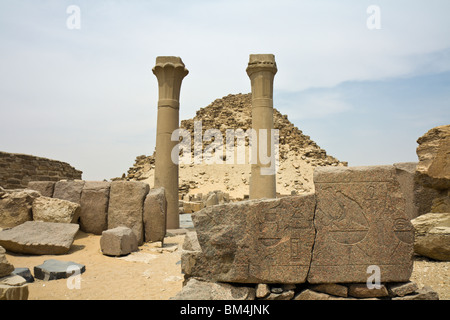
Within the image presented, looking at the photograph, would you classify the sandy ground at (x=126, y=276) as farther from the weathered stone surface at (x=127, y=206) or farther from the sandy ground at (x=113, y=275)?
the weathered stone surface at (x=127, y=206)

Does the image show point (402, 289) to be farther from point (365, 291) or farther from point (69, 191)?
point (69, 191)

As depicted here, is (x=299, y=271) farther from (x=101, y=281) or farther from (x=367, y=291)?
(x=101, y=281)

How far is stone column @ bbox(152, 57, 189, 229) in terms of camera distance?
33.9 ft

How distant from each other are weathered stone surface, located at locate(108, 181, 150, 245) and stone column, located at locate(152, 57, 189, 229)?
2.51 m

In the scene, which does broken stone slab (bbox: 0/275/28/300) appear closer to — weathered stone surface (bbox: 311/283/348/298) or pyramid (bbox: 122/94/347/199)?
weathered stone surface (bbox: 311/283/348/298)

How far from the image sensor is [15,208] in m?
7.23

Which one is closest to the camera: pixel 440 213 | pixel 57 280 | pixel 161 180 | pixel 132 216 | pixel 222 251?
pixel 222 251

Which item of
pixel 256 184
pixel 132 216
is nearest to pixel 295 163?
pixel 256 184

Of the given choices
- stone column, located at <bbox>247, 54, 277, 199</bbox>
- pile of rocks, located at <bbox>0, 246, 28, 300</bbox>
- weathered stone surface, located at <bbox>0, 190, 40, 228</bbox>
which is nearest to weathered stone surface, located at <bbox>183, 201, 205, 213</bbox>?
stone column, located at <bbox>247, 54, 277, 199</bbox>

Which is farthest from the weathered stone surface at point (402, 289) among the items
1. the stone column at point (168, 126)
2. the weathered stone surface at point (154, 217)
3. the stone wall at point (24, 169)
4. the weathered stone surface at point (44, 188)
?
the stone wall at point (24, 169)

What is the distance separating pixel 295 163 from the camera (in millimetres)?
41531

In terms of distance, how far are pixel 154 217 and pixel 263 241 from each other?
15.3 feet

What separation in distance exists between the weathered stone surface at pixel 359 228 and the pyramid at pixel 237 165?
22822 millimetres
